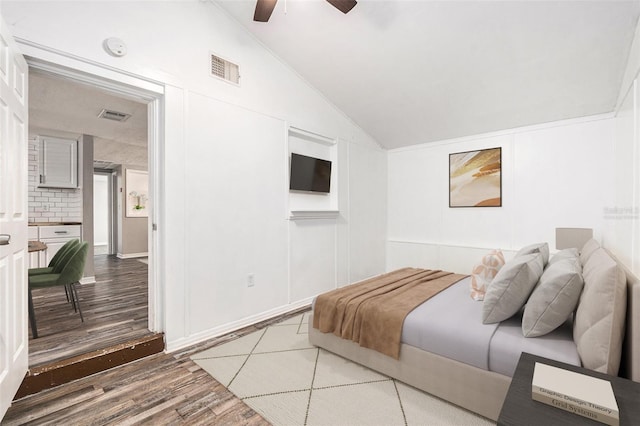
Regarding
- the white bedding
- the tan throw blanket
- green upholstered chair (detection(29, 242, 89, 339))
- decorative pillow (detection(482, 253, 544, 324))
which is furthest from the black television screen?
decorative pillow (detection(482, 253, 544, 324))

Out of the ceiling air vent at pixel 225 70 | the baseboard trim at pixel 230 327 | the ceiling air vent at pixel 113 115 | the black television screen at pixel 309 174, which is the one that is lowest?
the baseboard trim at pixel 230 327

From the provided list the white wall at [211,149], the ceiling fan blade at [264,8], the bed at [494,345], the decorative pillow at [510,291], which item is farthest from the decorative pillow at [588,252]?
the ceiling fan blade at [264,8]

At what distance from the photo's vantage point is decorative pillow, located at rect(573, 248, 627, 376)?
4.27 feet

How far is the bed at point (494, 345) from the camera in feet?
4.32

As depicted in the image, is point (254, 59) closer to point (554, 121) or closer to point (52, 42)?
point (52, 42)

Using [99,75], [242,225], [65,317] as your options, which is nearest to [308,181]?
[242,225]

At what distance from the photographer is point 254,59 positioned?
3242 millimetres

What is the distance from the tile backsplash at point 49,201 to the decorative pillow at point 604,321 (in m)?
5.86

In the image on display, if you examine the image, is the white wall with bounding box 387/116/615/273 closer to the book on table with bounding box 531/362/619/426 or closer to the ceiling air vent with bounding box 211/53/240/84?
the ceiling air vent with bounding box 211/53/240/84

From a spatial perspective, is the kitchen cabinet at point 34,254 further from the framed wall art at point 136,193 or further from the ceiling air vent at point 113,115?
the framed wall art at point 136,193

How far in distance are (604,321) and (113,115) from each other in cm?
486

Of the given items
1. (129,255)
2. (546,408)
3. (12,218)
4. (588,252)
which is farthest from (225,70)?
(129,255)

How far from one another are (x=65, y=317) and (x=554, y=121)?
591 centimetres

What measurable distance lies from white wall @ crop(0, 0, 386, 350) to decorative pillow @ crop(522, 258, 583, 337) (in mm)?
2398
